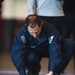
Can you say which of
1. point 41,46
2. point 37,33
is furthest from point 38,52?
point 37,33

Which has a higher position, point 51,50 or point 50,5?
point 50,5

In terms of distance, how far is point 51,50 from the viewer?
4332 millimetres

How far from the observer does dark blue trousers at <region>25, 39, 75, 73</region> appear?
174 inches

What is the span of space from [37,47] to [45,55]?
0.49 feet

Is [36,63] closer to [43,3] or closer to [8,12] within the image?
[43,3]

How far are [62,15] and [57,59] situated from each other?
755mm

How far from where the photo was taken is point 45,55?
455cm

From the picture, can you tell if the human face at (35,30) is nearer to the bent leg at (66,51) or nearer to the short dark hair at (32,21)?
the short dark hair at (32,21)

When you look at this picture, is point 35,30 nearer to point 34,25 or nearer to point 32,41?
point 34,25

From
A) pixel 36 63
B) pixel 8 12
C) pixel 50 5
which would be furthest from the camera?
pixel 8 12

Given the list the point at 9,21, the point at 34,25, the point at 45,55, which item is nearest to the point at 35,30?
the point at 34,25

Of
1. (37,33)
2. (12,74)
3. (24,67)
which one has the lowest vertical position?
(12,74)

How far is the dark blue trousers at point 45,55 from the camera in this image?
4422mm

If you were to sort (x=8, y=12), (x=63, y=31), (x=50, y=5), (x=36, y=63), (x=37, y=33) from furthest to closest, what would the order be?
(x=8, y=12)
(x=63, y=31)
(x=50, y=5)
(x=36, y=63)
(x=37, y=33)
